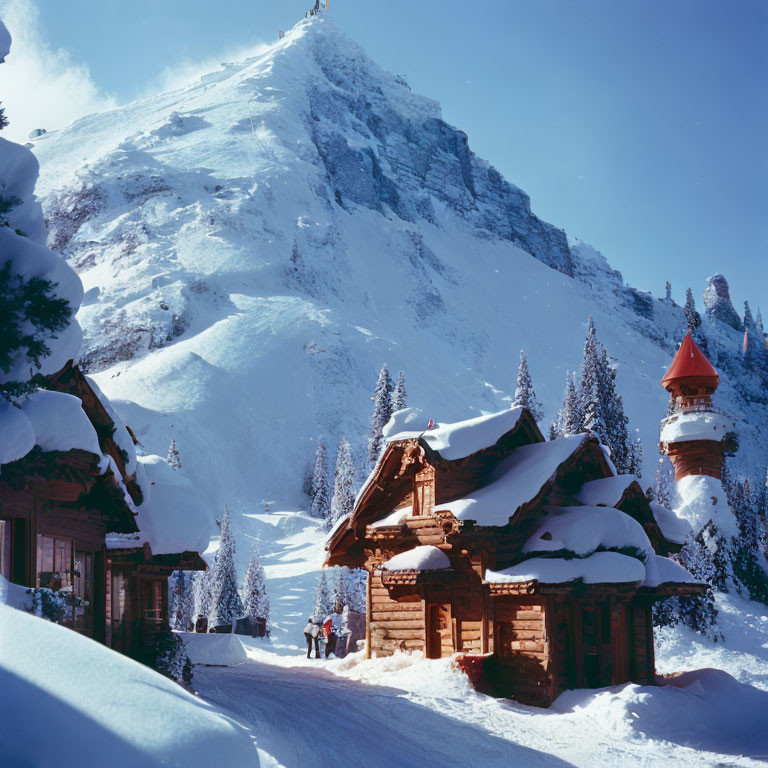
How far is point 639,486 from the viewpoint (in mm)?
21109

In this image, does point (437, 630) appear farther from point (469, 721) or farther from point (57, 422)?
point (57, 422)

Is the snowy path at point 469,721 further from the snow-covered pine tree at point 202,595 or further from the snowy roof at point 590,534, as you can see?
the snow-covered pine tree at point 202,595

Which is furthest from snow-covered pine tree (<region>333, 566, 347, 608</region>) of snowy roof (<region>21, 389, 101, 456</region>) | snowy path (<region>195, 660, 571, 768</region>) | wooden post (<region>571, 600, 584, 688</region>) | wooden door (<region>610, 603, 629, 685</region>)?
snowy roof (<region>21, 389, 101, 456</region>)

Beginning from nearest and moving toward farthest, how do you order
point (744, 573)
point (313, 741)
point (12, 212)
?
point (12, 212), point (313, 741), point (744, 573)

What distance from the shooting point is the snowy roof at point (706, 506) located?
3591 cm

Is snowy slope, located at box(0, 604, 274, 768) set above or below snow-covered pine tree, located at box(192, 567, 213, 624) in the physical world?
above

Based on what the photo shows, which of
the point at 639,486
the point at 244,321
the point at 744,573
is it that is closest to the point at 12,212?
the point at 639,486

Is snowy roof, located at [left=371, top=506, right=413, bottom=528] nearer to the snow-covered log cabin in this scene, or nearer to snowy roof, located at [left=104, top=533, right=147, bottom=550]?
the snow-covered log cabin

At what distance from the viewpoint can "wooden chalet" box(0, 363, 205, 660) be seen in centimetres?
1219

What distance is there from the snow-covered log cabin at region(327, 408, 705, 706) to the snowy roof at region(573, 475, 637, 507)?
0.10 feet

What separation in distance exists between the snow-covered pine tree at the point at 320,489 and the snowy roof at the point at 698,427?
154 feet

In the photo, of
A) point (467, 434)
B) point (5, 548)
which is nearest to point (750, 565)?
point (467, 434)

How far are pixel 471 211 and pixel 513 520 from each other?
175 m

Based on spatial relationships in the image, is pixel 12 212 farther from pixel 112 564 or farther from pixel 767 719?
pixel 767 719
